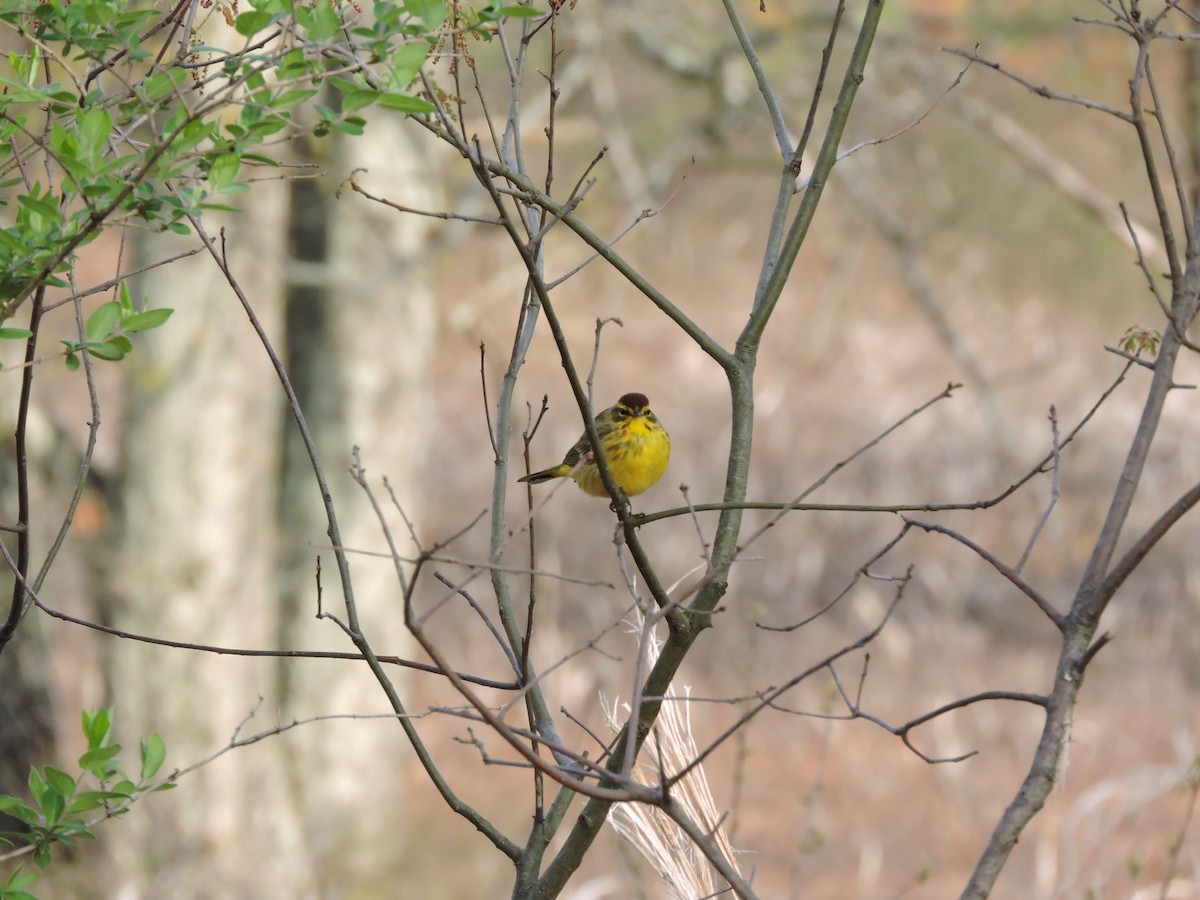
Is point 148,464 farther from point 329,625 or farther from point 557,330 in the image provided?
point 557,330

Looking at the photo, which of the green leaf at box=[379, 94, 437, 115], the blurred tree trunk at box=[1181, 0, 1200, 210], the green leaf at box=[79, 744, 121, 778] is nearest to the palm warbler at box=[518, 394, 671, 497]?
the blurred tree trunk at box=[1181, 0, 1200, 210]

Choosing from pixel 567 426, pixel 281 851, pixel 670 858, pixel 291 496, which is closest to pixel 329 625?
pixel 291 496

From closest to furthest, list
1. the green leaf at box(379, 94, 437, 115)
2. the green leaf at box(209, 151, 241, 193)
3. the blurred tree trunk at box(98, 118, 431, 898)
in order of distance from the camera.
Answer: the green leaf at box(379, 94, 437, 115) → the green leaf at box(209, 151, 241, 193) → the blurred tree trunk at box(98, 118, 431, 898)

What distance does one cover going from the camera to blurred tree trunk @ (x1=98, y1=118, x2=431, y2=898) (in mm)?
6309

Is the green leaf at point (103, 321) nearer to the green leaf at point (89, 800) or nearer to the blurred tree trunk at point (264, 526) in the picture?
the green leaf at point (89, 800)

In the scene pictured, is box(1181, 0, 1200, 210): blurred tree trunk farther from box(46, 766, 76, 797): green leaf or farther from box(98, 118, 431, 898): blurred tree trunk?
box(98, 118, 431, 898): blurred tree trunk

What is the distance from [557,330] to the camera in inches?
61.3

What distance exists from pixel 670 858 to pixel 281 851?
19.6ft

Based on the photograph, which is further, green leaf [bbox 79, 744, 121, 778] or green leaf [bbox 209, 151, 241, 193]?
green leaf [bbox 79, 744, 121, 778]

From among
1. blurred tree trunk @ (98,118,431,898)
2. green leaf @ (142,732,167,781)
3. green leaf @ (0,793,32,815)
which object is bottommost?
green leaf @ (0,793,32,815)

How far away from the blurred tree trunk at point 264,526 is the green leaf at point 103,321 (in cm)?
405

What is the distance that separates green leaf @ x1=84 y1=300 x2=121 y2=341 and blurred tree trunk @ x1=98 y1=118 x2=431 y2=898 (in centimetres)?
405

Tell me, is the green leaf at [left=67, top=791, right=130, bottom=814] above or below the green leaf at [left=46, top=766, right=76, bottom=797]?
below

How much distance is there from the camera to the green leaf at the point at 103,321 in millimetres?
1625
